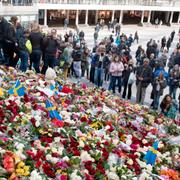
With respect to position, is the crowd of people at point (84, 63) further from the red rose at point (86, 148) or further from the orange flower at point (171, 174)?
the red rose at point (86, 148)

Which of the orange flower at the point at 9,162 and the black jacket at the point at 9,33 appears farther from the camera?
the black jacket at the point at 9,33

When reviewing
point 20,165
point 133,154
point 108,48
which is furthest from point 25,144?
point 108,48

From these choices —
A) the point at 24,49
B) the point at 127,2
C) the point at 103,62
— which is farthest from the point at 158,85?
the point at 127,2

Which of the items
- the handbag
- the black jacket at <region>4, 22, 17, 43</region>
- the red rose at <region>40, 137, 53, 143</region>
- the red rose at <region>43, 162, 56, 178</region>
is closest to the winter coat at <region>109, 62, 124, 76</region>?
the handbag

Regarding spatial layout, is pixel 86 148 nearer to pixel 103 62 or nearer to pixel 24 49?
pixel 24 49

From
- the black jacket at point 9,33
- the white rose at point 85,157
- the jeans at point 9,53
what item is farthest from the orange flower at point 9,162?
the jeans at point 9,53

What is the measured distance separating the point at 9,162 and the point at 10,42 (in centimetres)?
651

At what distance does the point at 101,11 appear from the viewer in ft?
178

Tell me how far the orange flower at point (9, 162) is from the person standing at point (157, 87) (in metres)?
8.64

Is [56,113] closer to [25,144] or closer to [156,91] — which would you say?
[25,144]

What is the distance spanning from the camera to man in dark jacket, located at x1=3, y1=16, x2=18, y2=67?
37.0 ft

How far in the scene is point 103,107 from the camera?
10125 millimetres

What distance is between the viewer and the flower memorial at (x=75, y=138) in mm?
6070

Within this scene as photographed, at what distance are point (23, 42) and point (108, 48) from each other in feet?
25.7
